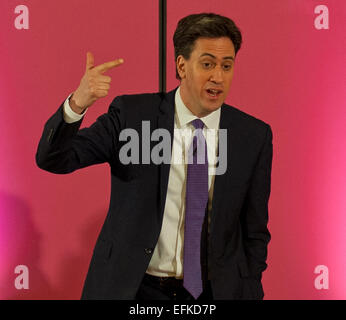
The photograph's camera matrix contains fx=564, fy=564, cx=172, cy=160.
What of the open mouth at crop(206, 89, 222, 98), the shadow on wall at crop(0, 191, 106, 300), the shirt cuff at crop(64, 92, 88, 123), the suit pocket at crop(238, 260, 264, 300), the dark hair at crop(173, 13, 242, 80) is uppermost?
the dark hair at crop(173, 13, 242, 80)

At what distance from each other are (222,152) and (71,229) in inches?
39.8

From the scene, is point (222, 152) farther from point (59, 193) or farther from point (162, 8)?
point (59, 193)

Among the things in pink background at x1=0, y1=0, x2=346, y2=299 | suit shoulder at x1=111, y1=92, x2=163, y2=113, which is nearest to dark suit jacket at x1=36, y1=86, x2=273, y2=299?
suit shoulder at x1=111, y1=92, x2=163, y2=113

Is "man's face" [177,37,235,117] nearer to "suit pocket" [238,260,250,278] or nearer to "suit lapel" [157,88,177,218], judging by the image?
"suit lapel" [157,88,177,218]

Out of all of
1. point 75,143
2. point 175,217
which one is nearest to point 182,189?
point 175,217

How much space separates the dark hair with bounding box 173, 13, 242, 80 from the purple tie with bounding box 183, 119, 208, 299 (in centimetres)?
27

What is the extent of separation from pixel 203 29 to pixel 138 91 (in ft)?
2.78

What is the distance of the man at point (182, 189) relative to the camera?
1.38 meters

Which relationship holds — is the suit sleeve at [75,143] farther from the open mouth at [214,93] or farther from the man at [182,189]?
the open mouth at [214,93]

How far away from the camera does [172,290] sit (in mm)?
1412

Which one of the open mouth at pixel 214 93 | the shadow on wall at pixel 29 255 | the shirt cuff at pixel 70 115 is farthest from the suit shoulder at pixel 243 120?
the shadow on wall at pixel 29 255

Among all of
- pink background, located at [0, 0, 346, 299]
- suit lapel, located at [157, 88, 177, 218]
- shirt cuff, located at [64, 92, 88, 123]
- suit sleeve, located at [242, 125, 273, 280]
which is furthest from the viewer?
pink background, located at [0, 0, 346, 299]

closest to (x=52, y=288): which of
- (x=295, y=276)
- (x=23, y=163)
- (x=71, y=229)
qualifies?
(x=71, y=229)

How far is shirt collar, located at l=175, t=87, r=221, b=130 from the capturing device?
4.72 feet
